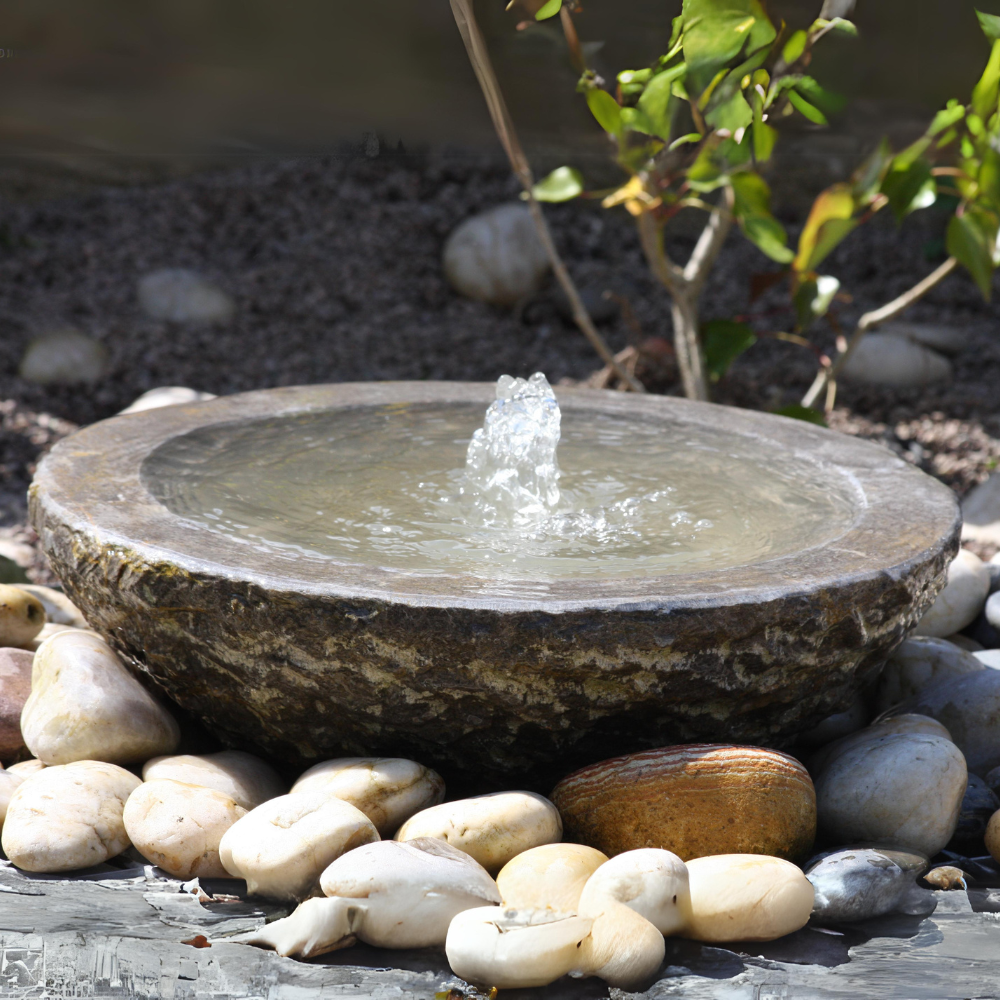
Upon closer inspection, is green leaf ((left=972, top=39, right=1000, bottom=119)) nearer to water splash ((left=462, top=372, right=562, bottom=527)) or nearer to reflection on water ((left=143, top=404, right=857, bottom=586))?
reflection on water ((left=143, top=404, right=857, bottom=586))

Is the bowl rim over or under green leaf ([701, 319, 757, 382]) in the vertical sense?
over

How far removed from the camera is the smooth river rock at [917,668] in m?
2.31

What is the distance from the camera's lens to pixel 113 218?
6.06m

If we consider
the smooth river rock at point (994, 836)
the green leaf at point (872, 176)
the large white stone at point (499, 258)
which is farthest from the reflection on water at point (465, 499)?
the large white stone at point (499, 258)

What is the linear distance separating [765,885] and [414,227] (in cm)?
500

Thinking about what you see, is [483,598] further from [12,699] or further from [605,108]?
[605,108]

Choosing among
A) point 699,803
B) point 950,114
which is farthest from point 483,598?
point 950,114

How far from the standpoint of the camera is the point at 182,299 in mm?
5434

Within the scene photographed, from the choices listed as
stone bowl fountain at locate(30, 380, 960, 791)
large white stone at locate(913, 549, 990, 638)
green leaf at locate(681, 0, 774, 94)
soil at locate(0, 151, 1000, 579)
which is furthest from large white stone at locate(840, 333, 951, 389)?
green leaf at locate(681, 0, 774, 94)

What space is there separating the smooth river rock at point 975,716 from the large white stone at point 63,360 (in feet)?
12.6

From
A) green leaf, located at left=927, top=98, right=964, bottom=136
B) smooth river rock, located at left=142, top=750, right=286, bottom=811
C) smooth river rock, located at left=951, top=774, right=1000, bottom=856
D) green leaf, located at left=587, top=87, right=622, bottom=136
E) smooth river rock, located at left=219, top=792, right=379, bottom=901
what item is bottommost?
smooth river rock, located at left=142, top=750, right=286, bottom=811

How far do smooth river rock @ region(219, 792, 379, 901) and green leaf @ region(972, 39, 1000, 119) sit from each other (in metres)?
2.68

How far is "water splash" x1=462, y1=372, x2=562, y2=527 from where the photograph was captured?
7.39ft

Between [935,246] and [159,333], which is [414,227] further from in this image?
[935,246]
